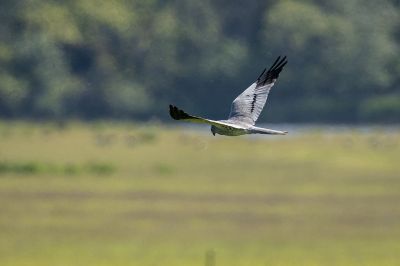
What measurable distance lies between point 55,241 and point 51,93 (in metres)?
25.1

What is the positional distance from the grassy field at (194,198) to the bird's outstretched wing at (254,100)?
12823 millimetres

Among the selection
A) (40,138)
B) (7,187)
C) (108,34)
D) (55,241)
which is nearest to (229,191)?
(7,187)

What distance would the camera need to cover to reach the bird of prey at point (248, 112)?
12195 mm

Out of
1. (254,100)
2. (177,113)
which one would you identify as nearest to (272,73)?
(254,100)

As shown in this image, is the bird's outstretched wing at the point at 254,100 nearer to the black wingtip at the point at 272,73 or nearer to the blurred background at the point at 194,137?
the black wingtip at the point at 272,73

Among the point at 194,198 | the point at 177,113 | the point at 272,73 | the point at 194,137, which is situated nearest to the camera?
the point at 177,113

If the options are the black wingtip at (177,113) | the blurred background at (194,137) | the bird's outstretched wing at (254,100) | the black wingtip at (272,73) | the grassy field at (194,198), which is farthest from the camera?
the blurred background at (194,137)

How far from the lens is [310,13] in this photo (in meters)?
55.1

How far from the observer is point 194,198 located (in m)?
35.3

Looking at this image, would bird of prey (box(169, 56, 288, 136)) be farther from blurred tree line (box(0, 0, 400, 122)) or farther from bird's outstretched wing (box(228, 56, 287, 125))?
blurred tree line (box(0, 0, 400, 122))

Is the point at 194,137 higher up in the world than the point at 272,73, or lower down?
higher up

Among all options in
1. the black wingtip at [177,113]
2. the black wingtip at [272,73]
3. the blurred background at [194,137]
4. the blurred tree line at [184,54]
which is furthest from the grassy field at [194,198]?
the black wingtip at [177,113]

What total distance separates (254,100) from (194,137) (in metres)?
32.6

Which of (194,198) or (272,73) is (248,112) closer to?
(272,73)
